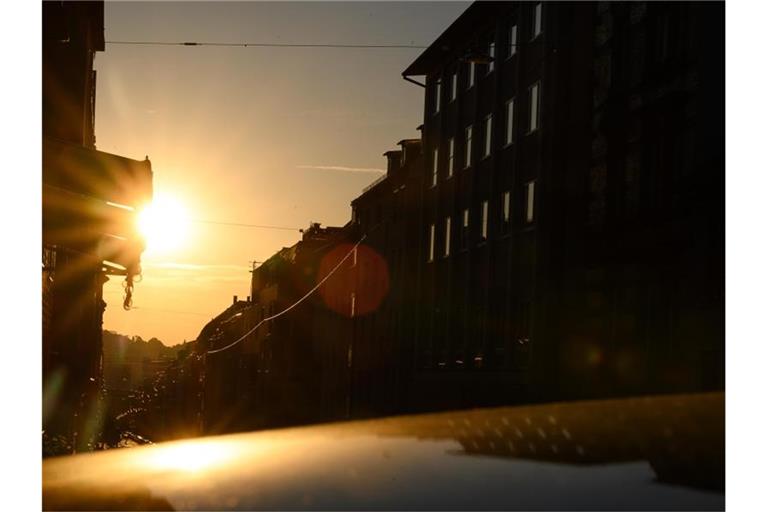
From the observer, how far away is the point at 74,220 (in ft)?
52.2

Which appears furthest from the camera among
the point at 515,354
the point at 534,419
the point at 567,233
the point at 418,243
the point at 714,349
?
the point at 418,243

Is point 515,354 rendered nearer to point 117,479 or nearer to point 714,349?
point 714,349

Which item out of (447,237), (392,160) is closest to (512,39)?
(447,237)

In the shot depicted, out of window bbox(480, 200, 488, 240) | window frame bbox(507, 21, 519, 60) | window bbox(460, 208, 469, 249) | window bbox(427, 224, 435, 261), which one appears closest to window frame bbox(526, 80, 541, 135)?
window frame bbox(507, 21, 519, 60)

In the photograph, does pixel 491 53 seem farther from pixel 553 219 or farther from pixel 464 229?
pixel 553 219

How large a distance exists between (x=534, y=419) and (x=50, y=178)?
13.3 m

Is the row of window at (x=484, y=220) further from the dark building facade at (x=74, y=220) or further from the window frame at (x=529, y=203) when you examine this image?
the dark building facade at (x=74, y=220)

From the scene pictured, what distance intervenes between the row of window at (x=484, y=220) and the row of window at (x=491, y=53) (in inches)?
141

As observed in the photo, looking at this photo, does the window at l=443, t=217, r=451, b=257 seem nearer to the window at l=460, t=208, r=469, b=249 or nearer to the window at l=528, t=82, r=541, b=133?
the window at l=460, t=208, r=469, b=249

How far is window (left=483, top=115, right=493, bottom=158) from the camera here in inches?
1274

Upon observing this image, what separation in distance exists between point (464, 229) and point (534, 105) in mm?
7047

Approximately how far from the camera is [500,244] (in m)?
30.4

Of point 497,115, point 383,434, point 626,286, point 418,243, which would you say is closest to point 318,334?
point 418,243

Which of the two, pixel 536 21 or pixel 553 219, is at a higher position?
pixel 536 21
